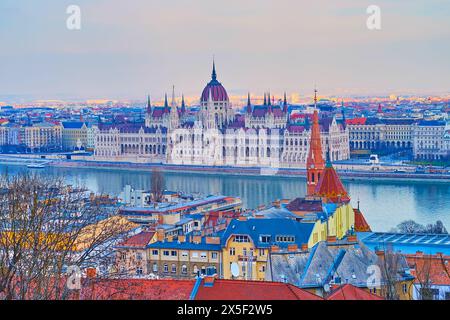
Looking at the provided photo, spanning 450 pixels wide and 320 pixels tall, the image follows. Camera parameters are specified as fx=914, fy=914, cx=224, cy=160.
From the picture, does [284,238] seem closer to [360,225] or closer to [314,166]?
[360,225]

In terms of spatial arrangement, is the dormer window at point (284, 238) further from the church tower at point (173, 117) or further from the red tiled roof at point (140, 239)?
the church tower at point (173, 117)

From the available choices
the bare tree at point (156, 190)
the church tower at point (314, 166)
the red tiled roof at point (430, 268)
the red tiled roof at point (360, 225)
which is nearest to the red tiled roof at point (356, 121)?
the bare tree at point (156, 190)

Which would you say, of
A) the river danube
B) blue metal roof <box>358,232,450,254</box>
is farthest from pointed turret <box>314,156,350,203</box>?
the river danube

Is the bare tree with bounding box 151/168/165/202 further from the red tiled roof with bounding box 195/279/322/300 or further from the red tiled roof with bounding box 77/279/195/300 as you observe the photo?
the red tiled roof with bounding box 195/279/322/300

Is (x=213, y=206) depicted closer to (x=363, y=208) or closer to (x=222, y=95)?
(x=363, y=208)
